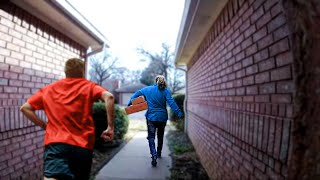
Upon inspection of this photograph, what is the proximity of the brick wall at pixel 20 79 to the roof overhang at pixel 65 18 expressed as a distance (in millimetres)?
126

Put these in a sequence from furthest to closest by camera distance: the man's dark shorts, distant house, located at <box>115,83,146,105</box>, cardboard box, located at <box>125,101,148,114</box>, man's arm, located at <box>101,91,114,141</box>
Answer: distant house, located at <box>115,83,146,105</box> → cardboard box, located at <box>125,101,148,114</box> → man's arm, located at <box>101,91,114,141</box> → the man's dark shorts

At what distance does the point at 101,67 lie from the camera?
53281 mm

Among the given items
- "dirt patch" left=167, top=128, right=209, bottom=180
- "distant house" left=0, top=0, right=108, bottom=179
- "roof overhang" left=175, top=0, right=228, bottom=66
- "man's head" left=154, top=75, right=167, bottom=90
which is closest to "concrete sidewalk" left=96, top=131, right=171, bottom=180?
"dirt patch" left=167, top=128, right=209, bottom=180

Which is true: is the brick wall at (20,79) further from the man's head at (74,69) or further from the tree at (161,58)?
the tree at (161,58)

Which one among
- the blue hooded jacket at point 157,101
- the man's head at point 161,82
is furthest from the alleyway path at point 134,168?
the man's head at point 161,82

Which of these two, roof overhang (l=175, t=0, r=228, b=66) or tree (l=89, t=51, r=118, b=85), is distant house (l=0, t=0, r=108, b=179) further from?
tree (l=89, t=51, r=118, b=85)

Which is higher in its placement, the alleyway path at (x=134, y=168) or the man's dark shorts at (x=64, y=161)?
the man's dark shorts at (x=64, y=161)

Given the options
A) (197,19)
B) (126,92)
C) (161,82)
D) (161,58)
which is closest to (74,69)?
(161,82)

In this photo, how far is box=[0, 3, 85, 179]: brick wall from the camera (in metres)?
4.00

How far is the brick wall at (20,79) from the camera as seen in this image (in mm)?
4000

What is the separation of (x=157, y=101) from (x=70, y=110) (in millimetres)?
1653

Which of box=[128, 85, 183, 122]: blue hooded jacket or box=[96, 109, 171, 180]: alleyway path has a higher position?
box=[128, 85, 183, 122]: blue hooded jacket

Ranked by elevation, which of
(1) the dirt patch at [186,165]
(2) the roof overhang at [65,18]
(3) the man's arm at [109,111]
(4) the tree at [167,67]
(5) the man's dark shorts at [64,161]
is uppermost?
→ (4) the tree at [167,67]

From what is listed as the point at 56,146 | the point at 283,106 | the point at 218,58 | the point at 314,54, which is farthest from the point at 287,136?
the point at 218,58
